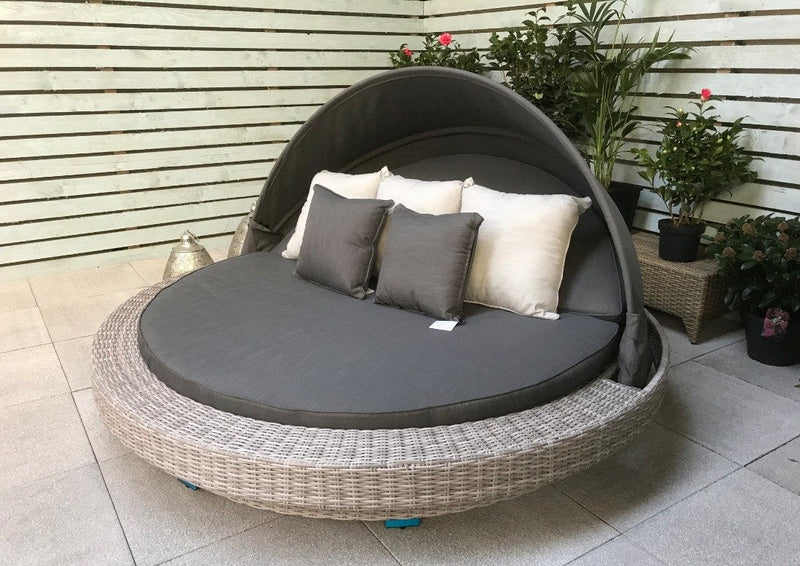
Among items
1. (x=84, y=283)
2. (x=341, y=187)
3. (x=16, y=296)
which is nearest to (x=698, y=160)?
(x=341, y=187)

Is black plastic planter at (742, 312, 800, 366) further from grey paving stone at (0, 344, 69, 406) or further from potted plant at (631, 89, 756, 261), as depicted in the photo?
grey paving stone at (0, 344, 69, 406)

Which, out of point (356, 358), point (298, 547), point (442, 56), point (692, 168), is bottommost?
point (298, 547)

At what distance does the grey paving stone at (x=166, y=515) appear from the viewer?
1665 millimetres

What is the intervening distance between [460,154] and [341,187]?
0.56 metres

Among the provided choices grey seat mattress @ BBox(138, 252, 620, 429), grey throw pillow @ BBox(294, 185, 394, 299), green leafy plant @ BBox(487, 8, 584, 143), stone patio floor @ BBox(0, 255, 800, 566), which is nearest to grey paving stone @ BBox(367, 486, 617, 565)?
stone patio floor @ BBox(0, 255, 800, 566)

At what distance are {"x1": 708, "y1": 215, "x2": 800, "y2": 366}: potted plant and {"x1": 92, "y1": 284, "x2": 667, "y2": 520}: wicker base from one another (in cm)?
118

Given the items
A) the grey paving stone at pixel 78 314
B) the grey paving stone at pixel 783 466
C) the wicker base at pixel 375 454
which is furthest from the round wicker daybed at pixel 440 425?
the grey paving stone at pixel 78 314

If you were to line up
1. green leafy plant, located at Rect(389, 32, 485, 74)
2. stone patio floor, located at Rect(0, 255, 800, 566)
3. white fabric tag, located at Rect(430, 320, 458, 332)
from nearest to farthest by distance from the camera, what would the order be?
stone patio floor, located at Rect(0, 255, 800, 566) → white fabric tag, located at Rect(430, 320, 458, 332) → green leafy plant, located at Rect(389, 32, 485, 74)

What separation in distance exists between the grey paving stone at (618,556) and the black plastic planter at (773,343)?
4.85 ft

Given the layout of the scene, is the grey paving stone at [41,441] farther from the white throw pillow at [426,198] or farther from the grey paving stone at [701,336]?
the grey paving stone at [701,336]

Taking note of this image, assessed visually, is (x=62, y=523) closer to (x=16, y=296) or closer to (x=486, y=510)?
(x=486, y=510)

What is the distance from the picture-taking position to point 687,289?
112 inches

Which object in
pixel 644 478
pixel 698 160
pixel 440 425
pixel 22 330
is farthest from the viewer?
pixel 22 330

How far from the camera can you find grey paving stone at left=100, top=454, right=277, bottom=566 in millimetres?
1665
